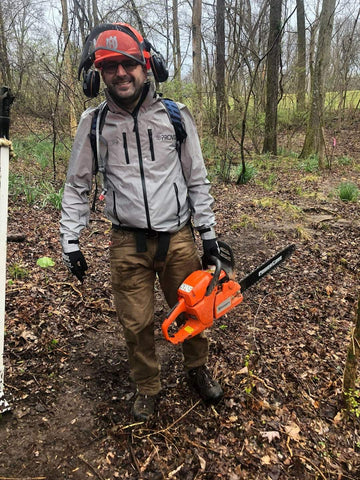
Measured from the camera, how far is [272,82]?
1181cm

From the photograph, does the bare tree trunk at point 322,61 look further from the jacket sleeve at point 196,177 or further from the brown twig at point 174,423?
the brown twig at point 174,423

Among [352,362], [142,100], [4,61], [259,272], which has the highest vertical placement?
[4,61]

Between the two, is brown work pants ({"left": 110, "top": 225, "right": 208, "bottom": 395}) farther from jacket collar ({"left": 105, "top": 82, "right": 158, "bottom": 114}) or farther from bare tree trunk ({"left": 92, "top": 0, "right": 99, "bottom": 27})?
bare tree trunk ({"left": 92, "top": 0, "right": 99, "bottom": 27})

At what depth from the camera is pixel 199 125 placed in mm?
8656

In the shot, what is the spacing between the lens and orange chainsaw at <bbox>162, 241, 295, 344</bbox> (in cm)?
218

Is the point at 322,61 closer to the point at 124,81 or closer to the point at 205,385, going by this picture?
the point at 124,81

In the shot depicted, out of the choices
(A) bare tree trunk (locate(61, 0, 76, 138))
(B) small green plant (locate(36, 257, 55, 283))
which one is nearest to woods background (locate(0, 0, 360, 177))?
(A) bare tree trunk (locate(61, 0, 76, 138))

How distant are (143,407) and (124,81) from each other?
82.0 inches

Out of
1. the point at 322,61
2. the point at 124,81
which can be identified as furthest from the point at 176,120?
the point at 322,61

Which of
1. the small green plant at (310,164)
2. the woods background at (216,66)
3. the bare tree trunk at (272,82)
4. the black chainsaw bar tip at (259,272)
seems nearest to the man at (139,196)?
the black chainsaw bar tip at (259,272)

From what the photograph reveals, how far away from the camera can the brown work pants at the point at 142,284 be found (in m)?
2.26

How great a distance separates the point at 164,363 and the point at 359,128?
1878cm

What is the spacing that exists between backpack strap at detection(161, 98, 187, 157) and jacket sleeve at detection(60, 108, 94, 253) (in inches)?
18.4

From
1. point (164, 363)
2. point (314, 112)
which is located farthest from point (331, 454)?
point (314, 112)
